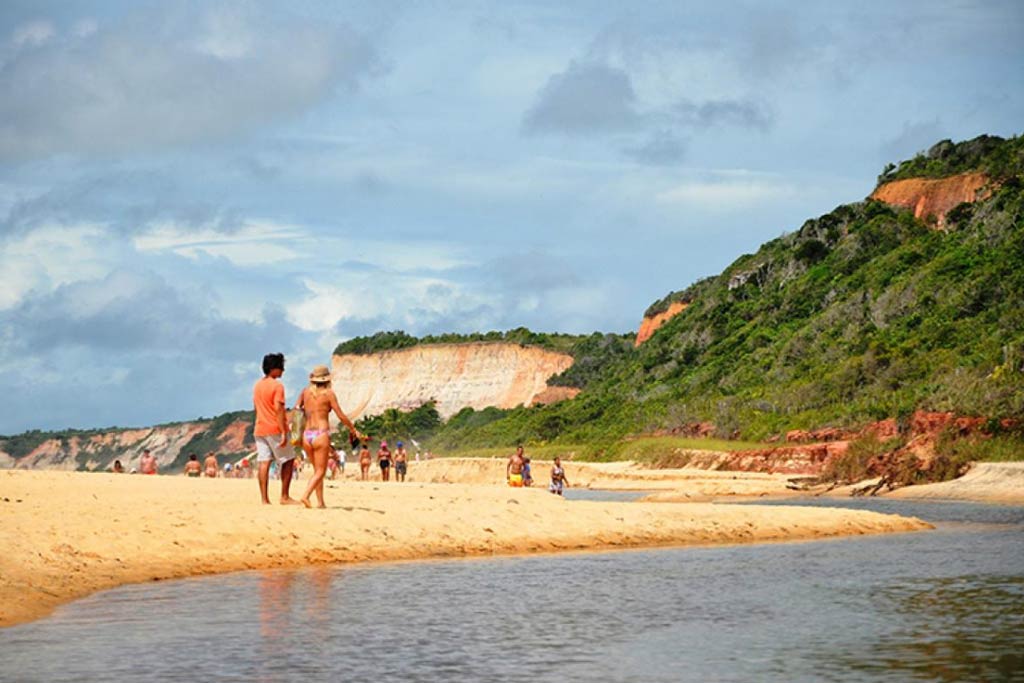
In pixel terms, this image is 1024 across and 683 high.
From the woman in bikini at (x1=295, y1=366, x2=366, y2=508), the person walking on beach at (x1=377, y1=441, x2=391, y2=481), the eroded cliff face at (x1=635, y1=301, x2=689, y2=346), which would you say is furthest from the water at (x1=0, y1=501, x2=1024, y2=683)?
the eroded cliff face at (x1=635, y1=301, x2=689, y2=346)

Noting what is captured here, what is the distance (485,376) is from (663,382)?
6099 centimetres

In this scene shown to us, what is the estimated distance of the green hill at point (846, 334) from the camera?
5703cm

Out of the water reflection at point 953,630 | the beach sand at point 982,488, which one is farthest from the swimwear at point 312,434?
the beach sand at point 982,488

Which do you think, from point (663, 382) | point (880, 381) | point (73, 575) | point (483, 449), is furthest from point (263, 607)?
Result: point (483, 449)

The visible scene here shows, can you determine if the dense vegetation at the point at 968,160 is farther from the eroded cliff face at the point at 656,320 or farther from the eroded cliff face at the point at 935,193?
the eroded cliff face at the point at 656,320

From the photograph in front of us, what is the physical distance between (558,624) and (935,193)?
8267 cm

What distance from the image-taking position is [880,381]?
60656 millimetres

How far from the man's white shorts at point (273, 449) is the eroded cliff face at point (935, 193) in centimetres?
7025

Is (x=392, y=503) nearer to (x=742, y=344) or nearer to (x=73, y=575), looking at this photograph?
(x=73, y=575)

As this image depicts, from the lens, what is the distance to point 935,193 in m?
91.0

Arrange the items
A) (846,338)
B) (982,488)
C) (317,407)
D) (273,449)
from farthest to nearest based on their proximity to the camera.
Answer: (846,338), (982,488), (317,407), (273,449)

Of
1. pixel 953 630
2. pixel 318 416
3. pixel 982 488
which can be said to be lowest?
pixel 953 630

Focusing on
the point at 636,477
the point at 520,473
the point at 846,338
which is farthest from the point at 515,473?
the point at 846,338

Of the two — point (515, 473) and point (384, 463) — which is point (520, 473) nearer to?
point (515, 473)
